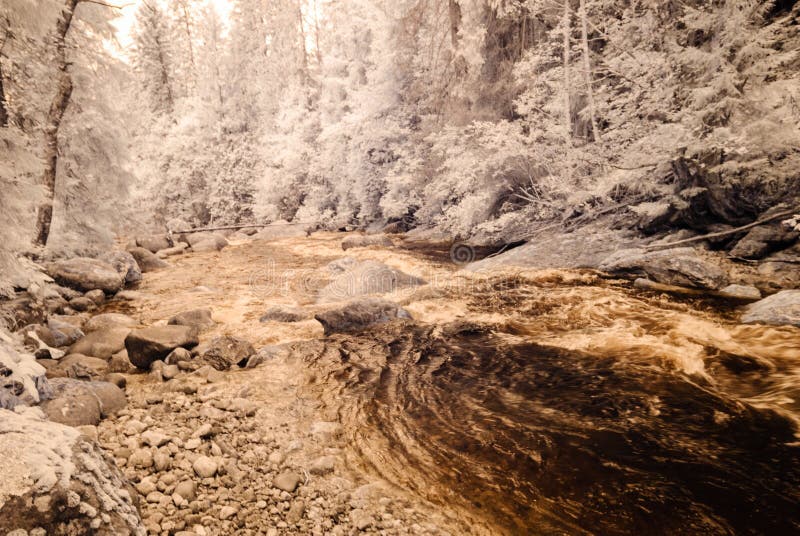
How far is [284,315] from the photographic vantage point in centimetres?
706

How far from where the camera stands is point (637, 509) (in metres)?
2.60

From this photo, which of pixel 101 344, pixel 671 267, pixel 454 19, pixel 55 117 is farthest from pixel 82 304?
pixel 454 19

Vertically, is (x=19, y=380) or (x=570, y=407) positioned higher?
(x=19, y=380)

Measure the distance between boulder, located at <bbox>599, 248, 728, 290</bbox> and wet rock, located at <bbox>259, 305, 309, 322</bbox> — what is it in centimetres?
678

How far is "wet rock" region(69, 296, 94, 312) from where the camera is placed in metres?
8.05

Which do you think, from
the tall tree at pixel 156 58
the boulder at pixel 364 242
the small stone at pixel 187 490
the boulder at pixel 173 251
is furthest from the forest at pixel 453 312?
the tall tree at pixel 156 58

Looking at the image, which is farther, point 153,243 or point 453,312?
point 153,243

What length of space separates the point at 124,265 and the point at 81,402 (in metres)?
8.71

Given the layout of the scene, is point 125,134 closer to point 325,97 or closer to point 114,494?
point 114,494

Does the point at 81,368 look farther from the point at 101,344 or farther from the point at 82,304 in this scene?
the point at 82,304

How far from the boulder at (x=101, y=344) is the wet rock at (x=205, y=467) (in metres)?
3.59

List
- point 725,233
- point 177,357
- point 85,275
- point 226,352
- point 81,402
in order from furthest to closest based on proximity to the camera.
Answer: point 85,275
point 725,233
point 226,352
point 177,357
point 81,402

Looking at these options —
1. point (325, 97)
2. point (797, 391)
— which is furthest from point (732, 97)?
point (325, 97)

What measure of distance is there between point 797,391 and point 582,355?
200 centimetres
